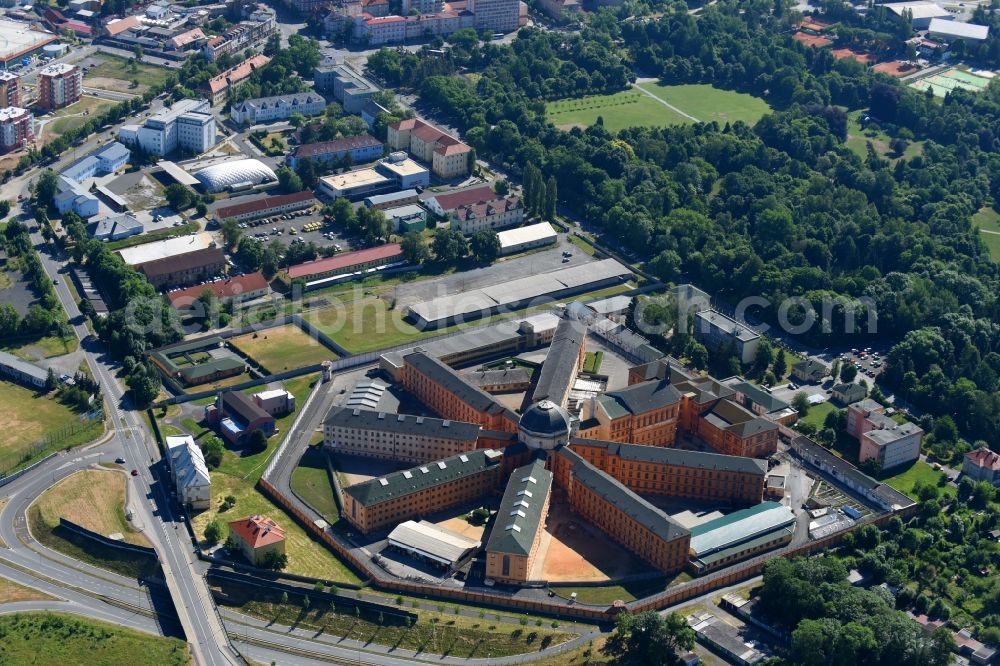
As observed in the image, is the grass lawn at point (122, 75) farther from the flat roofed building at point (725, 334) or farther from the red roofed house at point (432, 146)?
the flat roofed building at point (725, 334)

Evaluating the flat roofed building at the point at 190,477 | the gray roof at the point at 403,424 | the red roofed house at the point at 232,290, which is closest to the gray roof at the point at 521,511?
the gray roof at the point at 403,424

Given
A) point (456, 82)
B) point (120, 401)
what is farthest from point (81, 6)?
point (120, 401)

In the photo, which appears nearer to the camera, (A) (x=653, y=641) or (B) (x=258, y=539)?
(A) (x=653, y=641)

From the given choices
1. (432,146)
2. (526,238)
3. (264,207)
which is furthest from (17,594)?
(432,146)

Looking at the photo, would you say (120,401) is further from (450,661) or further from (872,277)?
(872,277)

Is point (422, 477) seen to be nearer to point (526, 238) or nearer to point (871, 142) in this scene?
point (526, 238)

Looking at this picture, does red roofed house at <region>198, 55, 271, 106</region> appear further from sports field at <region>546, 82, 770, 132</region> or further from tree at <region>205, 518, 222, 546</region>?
tree at <region>205, 518, 222, 546</region>
